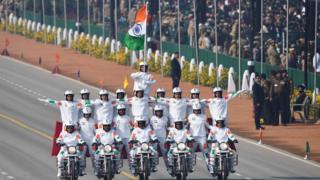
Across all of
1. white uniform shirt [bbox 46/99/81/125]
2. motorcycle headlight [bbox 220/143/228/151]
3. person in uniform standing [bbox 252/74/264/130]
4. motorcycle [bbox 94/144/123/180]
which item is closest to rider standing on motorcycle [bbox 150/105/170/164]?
motorcycle [bbox 94/144/123/180]

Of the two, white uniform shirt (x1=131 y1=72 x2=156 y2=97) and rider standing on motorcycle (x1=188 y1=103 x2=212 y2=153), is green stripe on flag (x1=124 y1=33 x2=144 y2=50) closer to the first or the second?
white uniform shirt (x1=131 y1=72 x2=156 y2=97)

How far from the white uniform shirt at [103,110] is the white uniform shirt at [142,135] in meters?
1.29

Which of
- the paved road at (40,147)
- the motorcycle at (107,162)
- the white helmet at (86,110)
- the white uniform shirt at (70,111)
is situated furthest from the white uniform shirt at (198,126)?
the white uniform shirt at (70,111)

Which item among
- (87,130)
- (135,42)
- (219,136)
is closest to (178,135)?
(219,136)

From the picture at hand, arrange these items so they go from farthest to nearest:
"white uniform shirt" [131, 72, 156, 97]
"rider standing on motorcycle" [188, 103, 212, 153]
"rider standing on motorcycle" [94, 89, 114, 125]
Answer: "white uniform shirt" [131, 72, 156, 97], "rider standing on motorcycle" [94, 89, 114, 125], "rider standing on motorcycle" [188, 103, 212, 153]

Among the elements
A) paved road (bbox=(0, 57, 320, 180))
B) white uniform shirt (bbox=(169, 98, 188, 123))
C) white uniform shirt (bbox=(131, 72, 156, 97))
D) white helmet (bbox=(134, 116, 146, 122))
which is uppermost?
white uniform shirt (bbox=(131, 72, 156, 97))

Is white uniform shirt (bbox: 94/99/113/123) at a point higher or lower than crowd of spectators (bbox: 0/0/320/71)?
lower

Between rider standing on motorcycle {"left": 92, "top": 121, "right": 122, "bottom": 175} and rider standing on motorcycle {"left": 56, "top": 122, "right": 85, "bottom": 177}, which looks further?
rider standing on motorcycle {"left": 92, "top": 121, "right": 122, "bottom": 175}

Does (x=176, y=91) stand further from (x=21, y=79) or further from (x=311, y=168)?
(x=21, y=79)

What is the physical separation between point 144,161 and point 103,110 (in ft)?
8.70

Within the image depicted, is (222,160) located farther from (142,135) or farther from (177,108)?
(177,108)

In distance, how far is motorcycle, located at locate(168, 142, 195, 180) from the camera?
47.5 meters

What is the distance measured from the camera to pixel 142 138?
4784 centimetres

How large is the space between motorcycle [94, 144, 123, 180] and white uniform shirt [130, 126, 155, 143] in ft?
2.46
